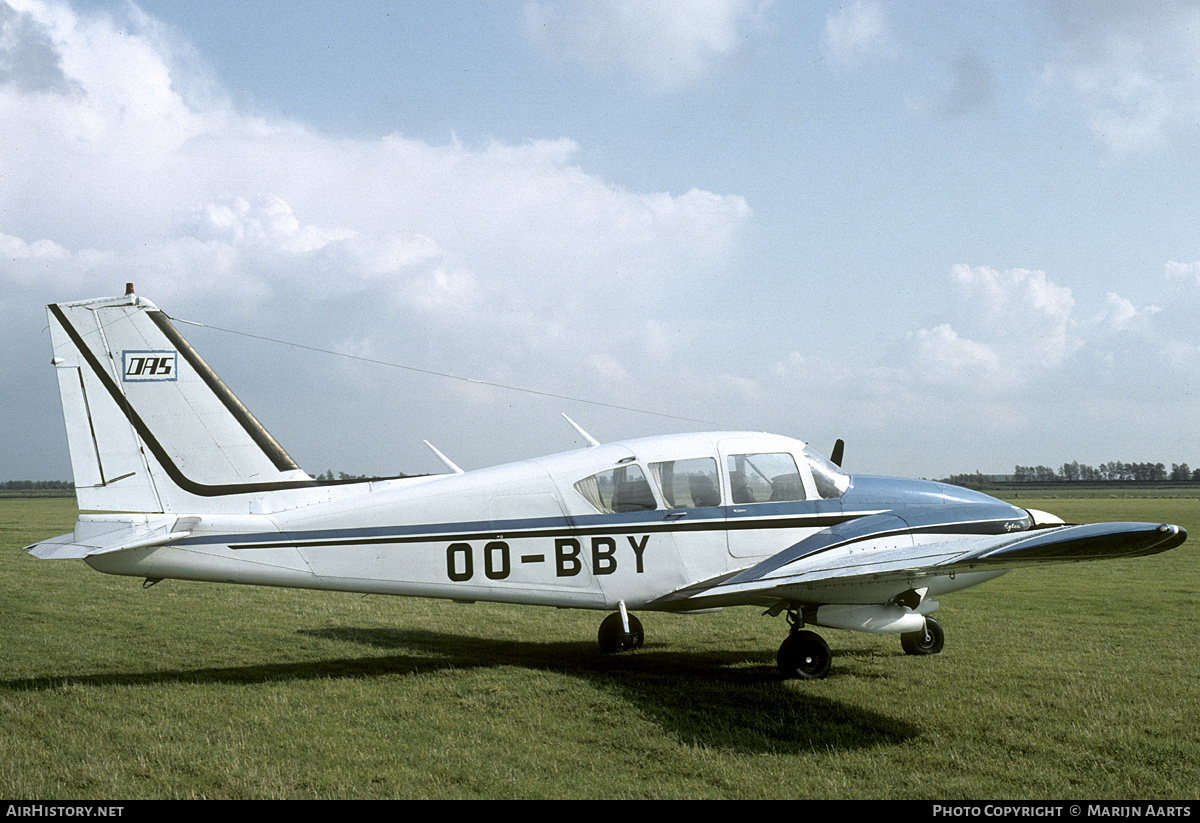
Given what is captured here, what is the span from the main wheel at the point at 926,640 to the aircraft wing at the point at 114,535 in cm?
809

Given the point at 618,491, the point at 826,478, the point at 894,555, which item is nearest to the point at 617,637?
the point at 618,491

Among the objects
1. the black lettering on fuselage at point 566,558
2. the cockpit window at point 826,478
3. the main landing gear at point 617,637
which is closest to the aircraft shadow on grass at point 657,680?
the main landing gear at point 617,637

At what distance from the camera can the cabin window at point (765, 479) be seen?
920cm

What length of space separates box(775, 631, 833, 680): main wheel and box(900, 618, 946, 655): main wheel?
1797 millimetres

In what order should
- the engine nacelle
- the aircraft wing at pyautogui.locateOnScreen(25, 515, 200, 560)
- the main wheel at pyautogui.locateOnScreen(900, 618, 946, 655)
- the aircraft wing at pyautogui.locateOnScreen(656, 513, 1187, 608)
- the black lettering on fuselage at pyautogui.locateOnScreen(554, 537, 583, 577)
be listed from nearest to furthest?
the aircraft wing at pyautogui.locateOnScreen(656, 513, 1187, 608), the aircraft wing at pyautogui.locateOnScreen(25, 515, 200, 560), the engine nacelle, the black lettering on fuselage at pyautogui.locateOnScreen(554, 537, 583, 577), the main wheel at pyautogui.locateOnScreen(900, 618, 946, 655)

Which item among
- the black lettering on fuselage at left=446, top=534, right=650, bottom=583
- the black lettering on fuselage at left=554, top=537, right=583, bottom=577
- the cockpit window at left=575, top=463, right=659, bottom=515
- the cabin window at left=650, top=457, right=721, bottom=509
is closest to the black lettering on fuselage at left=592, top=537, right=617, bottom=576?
the black lettering on fuselage at left=446, top=534, right=650, bottom=583

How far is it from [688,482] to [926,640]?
370cm

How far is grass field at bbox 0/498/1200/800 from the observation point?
5750mm

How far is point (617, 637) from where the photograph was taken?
35.3ft

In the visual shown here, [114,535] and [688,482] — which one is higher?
[688,482]

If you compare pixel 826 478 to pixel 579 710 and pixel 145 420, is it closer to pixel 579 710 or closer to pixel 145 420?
pixel 579 710

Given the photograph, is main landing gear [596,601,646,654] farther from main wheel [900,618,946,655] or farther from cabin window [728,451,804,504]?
main wheel [900,618,946,655]
